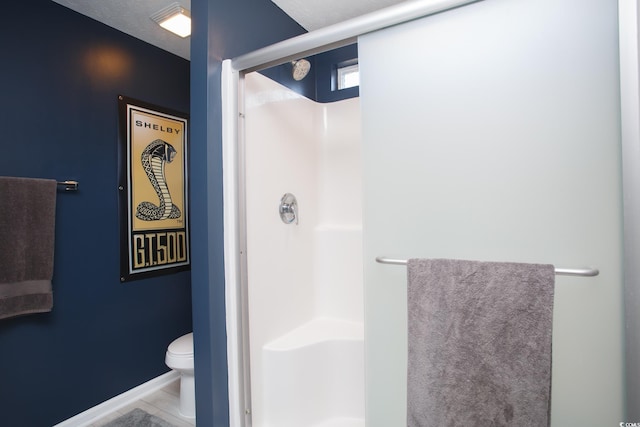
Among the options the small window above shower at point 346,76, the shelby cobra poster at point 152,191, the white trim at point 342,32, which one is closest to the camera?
the white trim at point 342,32

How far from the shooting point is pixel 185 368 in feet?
5.92

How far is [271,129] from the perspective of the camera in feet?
5.47

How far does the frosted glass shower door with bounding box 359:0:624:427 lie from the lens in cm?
79

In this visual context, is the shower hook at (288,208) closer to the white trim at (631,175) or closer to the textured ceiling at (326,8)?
the textured ceiling at (326,8)

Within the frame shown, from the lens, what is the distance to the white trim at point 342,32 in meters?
0.97

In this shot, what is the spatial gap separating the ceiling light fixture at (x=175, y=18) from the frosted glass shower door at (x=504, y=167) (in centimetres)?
117

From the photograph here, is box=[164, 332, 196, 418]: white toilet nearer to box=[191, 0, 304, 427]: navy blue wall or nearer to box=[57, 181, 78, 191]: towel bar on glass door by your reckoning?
box=[191, 0, 304, 427]: navy blue wall

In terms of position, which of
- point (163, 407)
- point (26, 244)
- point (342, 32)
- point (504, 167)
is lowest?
point (163, 407)

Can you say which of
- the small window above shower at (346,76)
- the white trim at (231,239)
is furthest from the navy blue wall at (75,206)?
the small window above shower at (346,76)

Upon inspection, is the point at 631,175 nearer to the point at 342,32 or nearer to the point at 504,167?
the point at 504,167

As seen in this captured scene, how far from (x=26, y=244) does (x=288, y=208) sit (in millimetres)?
1346

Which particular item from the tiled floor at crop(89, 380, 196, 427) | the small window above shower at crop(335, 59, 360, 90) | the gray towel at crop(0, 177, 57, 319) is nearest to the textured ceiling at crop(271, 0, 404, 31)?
the small window above shower at crop(335, 59, 360, 90)

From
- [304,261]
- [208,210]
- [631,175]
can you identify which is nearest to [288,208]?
[304,261]

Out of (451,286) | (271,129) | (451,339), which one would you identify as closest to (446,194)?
(451,286)
